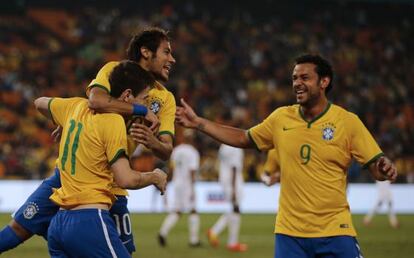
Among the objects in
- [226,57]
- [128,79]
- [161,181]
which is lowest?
[161,181]

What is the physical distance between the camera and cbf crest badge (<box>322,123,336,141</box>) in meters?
7.07

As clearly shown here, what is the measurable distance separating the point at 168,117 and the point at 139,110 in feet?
3.07

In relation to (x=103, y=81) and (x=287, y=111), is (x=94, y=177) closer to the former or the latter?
(x=103, y=81)

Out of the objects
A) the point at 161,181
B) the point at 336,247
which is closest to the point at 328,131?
the point at 336,247

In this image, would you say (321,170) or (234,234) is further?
(234,234)

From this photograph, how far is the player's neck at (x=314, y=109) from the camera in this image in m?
7.24

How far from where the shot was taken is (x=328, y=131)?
709 cm

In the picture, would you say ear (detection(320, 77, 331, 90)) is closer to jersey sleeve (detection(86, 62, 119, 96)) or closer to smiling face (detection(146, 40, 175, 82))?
smiling face (detection(146, 40, 175, 82))

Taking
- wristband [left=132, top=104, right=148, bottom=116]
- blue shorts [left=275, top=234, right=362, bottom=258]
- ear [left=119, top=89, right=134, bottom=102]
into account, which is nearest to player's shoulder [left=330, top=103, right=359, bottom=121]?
blue shorts [left=275, top=234, right=362, bottom=258]

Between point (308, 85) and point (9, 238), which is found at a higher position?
point (308, 85)

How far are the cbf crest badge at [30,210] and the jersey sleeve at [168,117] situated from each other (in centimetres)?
156

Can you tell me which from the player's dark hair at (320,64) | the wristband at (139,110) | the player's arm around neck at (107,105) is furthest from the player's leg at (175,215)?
the player's arm around neck at (107,105)

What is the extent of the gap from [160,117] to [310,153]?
4.41 feet

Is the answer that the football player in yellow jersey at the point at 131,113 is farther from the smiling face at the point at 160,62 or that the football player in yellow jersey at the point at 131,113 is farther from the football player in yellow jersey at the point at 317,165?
the football player in yellow jersey at the point at 317,165
